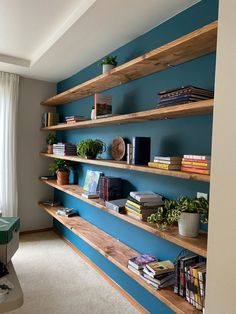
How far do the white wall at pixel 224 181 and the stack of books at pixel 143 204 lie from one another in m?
0.82

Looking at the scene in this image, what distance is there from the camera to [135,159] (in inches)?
75.6

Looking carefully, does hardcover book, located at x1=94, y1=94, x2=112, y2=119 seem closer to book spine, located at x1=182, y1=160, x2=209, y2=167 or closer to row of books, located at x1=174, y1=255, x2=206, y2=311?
book spine, located at x1=182, y1=160, x2=209, y2=167

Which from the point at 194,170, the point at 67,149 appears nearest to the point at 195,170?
the point at 194,170

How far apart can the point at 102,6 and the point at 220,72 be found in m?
1.19

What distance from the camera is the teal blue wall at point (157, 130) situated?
1.66 metres

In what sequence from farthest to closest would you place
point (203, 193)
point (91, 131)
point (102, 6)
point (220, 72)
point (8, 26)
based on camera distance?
point (91, 131)
point (8, 26)
point (102, 6)
point (203, 193)
point (220, 72)

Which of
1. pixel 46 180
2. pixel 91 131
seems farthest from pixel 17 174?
pixel 91 131

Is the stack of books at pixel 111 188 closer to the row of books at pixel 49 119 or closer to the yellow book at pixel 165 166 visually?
the yellow book at pixel 165 166

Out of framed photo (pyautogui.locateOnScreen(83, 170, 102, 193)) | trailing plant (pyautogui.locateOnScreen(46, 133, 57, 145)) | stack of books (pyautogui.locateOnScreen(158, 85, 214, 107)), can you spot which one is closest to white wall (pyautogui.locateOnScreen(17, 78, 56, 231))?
trailing plant (pyautogui.locateOnScreen(46, 133, 57, 145))

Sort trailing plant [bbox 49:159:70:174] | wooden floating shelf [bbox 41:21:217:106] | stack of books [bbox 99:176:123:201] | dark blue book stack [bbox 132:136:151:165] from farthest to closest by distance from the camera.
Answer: trailing plant [bbox 49:159:70:174]
stack of books [bbox 99:176:123:201]
dark blue book stack [bbox 132:136:151:165]
wooden floating shelf [bbox 41:21:217:106]

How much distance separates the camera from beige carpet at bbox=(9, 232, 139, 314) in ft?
7.13

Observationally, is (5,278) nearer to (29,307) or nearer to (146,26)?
(29,307)

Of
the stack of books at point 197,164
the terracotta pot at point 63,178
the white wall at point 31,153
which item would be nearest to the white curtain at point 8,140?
the white wall at point 31,153

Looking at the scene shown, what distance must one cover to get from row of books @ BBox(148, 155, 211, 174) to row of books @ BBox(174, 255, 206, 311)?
540mm
